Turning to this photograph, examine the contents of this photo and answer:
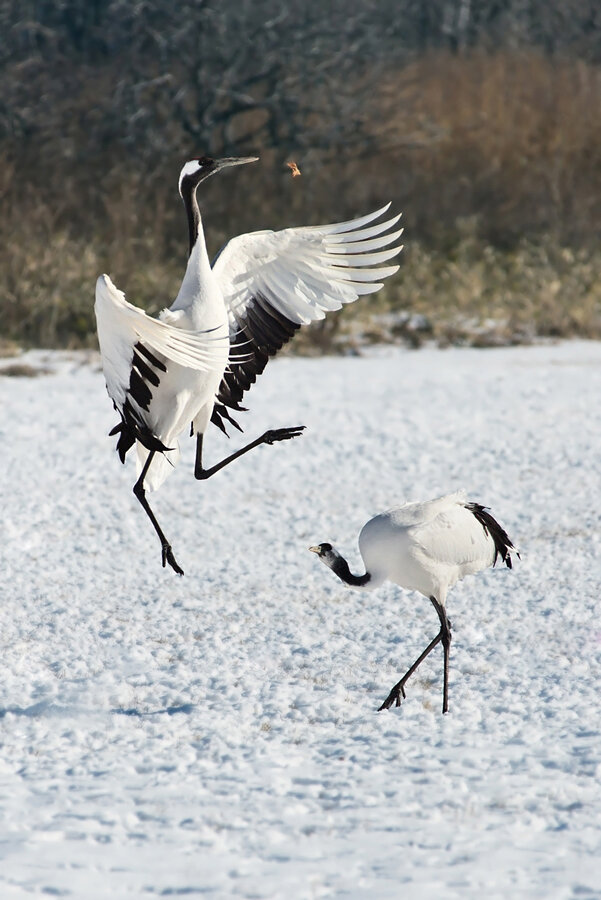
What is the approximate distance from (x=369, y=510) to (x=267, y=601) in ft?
5.44

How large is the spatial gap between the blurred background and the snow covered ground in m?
6.04

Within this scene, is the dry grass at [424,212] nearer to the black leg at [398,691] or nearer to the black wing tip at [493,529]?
the black wing tip at [493,529]

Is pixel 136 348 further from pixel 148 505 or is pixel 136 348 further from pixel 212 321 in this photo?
pixel 148 505

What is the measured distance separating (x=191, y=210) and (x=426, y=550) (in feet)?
4.87

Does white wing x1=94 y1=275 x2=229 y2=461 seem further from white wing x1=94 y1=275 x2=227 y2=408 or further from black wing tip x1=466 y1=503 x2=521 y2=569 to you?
black wing tip x1=466 y1=503 x2=521 y2=569

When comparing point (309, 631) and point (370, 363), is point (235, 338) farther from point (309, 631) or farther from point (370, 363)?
point (370, 363)

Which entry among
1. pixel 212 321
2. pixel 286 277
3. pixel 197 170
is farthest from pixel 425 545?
pixel 197 170

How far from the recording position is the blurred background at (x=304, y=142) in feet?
48.3

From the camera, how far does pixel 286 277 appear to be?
16.9 feet

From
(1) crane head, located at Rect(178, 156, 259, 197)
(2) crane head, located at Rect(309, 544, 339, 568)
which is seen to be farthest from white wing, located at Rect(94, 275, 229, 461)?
(2) crane head, located at Rect(309, 544, 339, 568)

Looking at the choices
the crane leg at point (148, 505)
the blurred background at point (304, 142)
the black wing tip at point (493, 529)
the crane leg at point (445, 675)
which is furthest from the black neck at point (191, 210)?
the blurred background at point (304, 142)

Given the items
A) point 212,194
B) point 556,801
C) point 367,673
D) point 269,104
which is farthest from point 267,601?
point 269,104

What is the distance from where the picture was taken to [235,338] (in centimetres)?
532

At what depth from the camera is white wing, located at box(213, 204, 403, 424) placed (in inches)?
197
